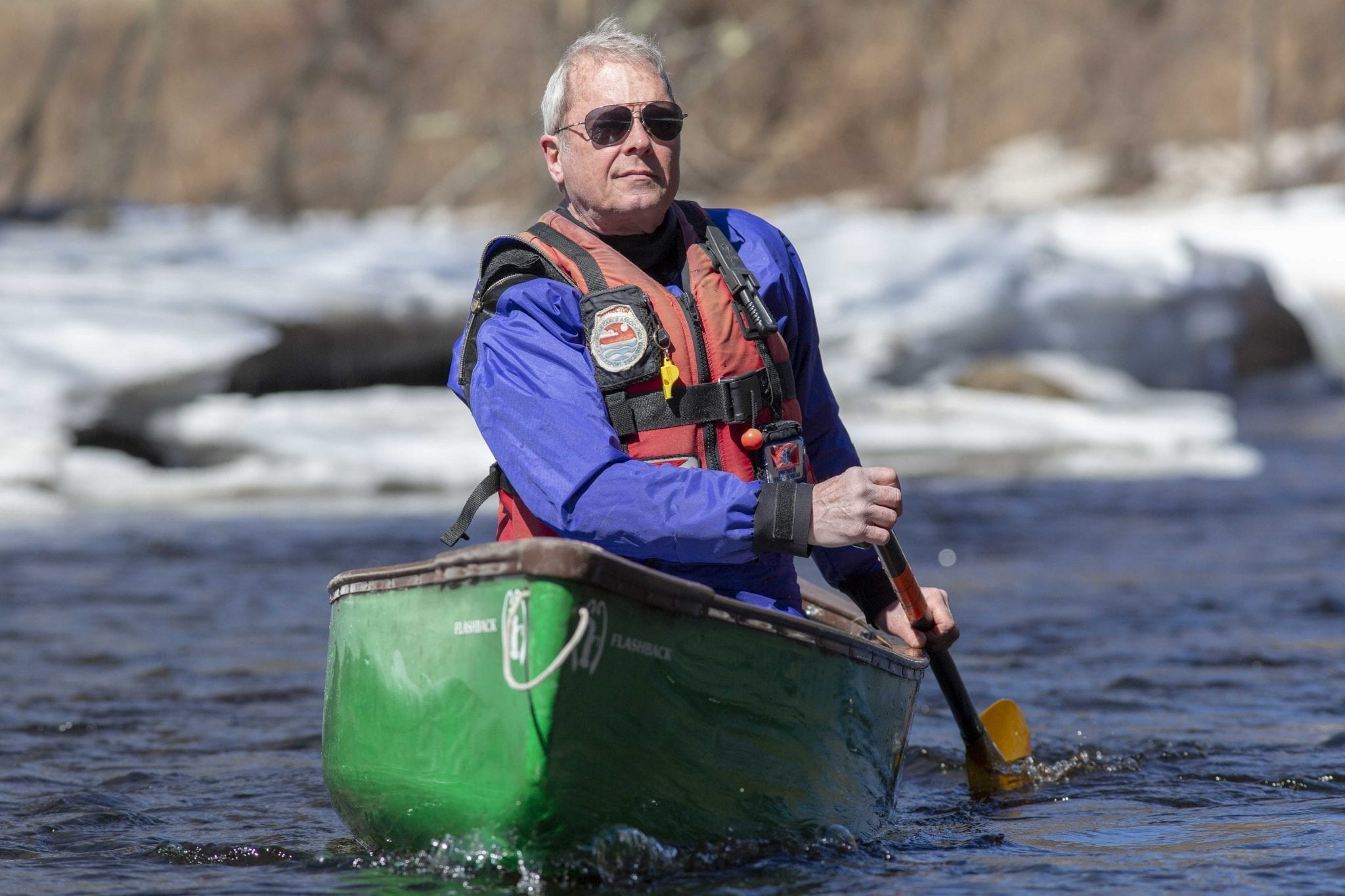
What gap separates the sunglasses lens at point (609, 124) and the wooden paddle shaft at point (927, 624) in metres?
0.85

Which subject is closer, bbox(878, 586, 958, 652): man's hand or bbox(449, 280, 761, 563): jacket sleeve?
bbox(449, 280, 761, 563): jacket sleeve

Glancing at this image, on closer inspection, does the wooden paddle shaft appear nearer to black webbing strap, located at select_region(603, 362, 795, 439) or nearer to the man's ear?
black webbing strap, located at select_region(603, 362, 795, 439)

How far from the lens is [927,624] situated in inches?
138

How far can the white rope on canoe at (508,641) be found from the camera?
2.51 m

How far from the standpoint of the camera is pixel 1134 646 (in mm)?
5664

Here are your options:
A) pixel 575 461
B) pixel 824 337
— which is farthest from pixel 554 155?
pixel 824 337

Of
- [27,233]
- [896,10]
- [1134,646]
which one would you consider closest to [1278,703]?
[1134,646]

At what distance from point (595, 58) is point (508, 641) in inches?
44.9

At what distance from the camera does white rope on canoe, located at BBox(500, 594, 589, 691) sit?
8.24ft

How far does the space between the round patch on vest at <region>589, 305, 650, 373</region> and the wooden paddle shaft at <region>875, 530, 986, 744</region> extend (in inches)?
20.6

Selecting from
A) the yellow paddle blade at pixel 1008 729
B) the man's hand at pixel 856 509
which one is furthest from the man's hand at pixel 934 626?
the man's hand at pixel 856 509

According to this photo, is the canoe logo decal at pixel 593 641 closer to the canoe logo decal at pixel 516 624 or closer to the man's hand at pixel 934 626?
the canoe logo decal at pixel 516 624

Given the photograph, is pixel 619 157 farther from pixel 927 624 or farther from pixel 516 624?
pixel 927 624

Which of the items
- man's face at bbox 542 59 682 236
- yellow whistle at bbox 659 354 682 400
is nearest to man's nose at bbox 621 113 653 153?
man's face at bbox 542 59 682 236
